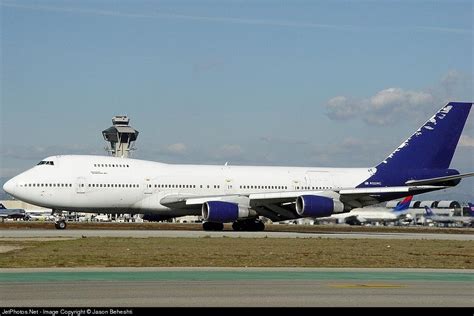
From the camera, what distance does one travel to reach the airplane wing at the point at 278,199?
5409cm

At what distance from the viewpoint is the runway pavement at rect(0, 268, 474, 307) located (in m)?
16.5

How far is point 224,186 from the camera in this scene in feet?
186

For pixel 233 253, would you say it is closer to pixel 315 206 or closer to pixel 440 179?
pixel 315 206

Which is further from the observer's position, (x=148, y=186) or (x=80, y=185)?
(x=148, y=186)

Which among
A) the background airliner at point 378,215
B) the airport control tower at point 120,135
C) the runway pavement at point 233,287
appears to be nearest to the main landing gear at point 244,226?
the background airliner at point 378,215

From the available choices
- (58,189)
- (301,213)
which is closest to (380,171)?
(301,213)

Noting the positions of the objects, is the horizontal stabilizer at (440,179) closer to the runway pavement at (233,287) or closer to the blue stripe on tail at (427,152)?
the blue stripe on tail at (427,152)

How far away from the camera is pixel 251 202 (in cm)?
5491

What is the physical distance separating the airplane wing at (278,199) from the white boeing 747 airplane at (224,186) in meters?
0.06

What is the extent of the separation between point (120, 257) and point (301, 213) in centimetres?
2548

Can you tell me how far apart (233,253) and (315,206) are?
21936 millimetres

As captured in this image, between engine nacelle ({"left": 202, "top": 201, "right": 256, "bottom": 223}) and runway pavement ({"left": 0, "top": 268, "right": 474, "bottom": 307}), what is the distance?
26977 millimetres

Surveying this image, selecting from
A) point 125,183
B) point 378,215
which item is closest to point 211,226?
point 125,183
